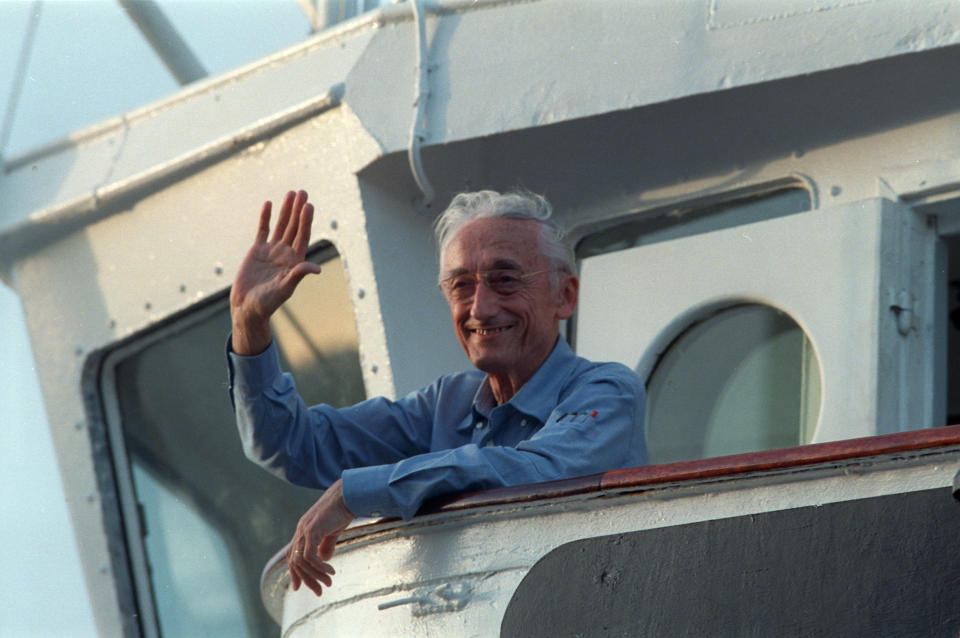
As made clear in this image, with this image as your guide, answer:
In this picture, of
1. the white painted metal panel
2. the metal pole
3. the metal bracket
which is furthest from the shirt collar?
the metal pole

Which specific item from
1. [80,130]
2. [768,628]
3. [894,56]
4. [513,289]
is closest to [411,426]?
[513,289]

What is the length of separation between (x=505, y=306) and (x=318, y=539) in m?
0.67

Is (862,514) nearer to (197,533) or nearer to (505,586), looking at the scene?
(505,586)

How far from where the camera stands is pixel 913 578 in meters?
2.07

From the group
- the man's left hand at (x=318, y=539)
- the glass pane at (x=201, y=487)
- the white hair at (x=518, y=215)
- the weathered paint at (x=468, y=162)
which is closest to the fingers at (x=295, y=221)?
the white hair at (x=518, y=215)

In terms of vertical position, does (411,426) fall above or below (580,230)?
below

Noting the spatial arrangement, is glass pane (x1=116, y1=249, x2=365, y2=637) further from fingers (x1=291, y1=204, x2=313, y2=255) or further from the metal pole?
fingers (x1=291, y1=204, x2=313, y2=255)

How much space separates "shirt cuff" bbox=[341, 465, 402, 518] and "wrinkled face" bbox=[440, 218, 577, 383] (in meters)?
0.52

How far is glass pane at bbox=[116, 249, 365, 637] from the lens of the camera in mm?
4215

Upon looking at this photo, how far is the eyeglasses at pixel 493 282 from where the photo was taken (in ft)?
Answer: 9.52

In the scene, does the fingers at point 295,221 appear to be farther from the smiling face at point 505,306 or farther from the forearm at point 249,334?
the smiling face at point 505,306

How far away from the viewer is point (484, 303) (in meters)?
2.87

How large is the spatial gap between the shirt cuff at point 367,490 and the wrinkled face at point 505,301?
518mm

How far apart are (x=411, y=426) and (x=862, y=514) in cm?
111
